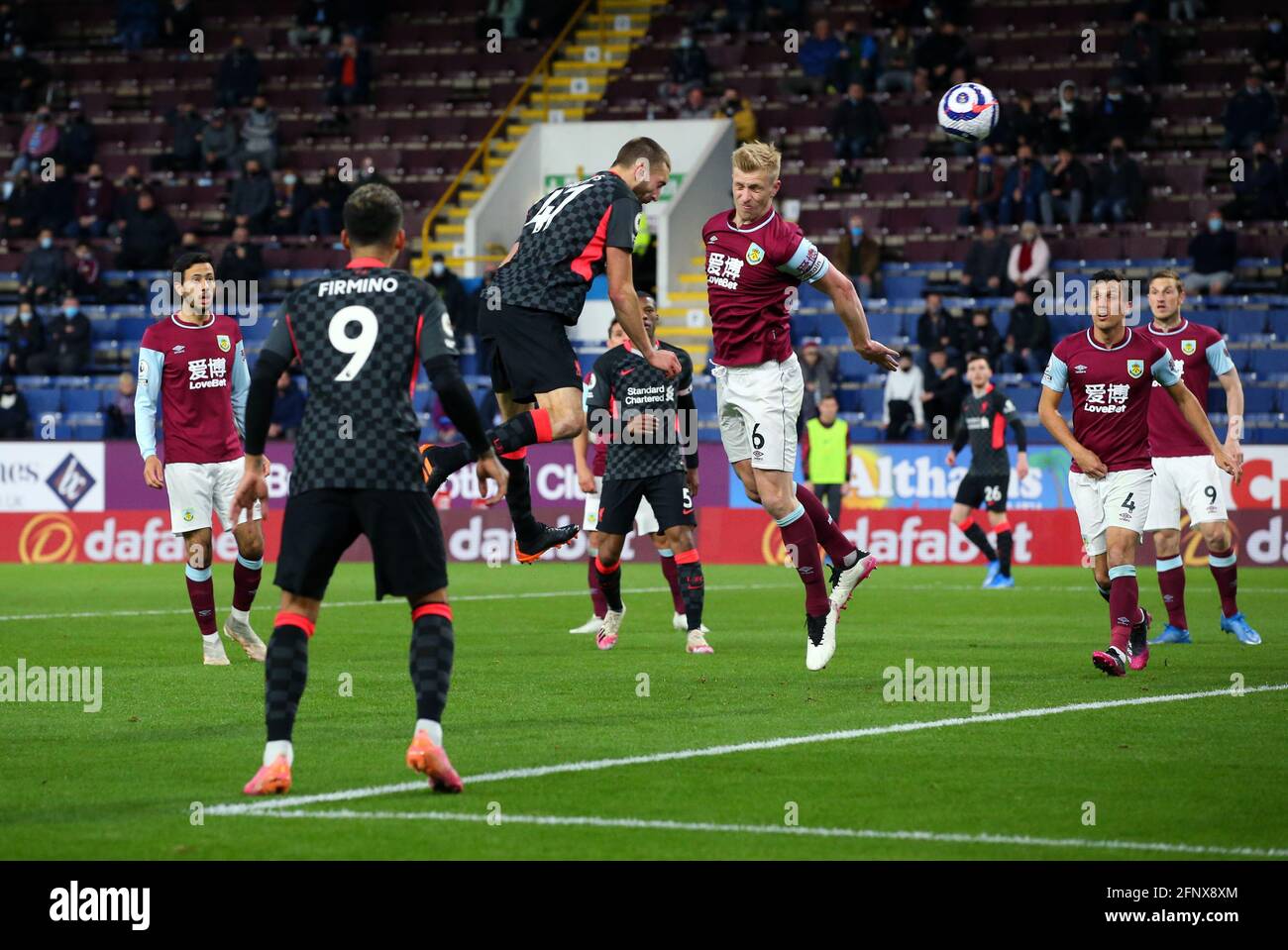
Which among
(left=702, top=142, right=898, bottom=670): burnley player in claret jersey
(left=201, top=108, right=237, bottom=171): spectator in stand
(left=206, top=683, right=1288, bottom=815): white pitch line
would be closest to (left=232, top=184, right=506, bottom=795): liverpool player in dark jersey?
(left=206, top=683, right=1288, bottom=815): white pitch line

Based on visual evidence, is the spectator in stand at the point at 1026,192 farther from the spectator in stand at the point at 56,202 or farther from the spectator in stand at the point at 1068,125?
the spectator in stand at the point at 56,202

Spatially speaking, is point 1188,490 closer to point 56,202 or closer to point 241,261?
point 241,261

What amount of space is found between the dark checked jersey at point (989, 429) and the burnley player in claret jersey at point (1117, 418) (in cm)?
1012

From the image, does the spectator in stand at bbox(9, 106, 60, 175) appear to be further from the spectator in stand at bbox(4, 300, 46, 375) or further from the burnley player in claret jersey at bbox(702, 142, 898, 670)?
the burnley player in claret jersey at bbox(702, 142, 898, 670)

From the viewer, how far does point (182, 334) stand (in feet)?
40.4

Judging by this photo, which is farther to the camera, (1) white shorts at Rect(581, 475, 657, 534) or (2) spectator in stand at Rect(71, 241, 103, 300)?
(2) spectator in stand at Rect(71, 241, 103, 300)

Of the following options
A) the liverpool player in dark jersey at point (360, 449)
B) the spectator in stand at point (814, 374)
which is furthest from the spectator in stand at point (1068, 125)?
→ the liverpool player in dark jersey at point (360, 449)

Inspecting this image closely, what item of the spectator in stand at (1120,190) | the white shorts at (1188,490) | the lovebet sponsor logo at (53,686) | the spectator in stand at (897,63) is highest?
the spectator in stand at (897,63)

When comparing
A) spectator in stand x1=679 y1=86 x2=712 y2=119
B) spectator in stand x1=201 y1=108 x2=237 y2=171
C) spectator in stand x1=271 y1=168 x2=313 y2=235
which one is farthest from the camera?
spectator in stand x1=201 y1=108 x2=237 y2=171

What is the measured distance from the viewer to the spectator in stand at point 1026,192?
2859 cm

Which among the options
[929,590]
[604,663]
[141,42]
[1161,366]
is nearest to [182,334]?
[604,663]

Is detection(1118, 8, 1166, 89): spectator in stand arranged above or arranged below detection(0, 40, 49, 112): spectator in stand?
below

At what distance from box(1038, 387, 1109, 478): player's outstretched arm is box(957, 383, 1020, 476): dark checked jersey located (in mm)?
10103

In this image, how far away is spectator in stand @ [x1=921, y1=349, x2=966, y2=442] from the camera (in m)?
25.9
